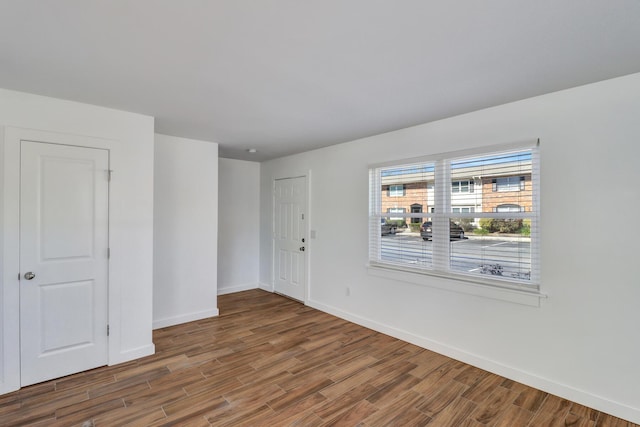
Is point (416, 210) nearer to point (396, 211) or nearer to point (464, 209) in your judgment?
point (396, 211)

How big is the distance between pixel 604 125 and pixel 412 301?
7.68 feet

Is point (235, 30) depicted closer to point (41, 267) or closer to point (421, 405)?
point (41, 267)

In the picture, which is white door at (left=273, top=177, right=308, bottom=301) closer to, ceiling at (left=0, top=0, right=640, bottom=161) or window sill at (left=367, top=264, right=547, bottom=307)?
window sill at (left=367, top=264, right=547, bottom=307)

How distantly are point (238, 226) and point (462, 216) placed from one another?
13.0 ft

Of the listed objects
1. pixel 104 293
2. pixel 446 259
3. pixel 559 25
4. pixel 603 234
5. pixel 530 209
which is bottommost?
pixel 104 293

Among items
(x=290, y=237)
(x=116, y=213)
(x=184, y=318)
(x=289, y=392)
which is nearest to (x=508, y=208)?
(x=289, y=392)

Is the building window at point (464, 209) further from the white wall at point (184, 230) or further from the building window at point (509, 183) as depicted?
the white wall at point (184, 230)

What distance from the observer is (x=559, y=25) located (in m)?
1.63

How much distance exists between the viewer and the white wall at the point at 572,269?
226cm

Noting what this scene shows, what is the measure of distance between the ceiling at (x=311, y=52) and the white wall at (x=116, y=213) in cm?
17

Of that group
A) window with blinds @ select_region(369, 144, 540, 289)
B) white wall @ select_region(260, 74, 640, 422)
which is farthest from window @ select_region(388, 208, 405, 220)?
white wall @ select_region(260, 74, 640, 422)

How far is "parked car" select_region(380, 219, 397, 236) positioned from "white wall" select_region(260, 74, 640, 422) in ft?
2.58

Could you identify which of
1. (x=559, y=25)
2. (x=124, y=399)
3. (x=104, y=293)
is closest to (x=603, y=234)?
(x=559, y=25)

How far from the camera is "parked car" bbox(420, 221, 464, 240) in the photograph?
3.23 meters
